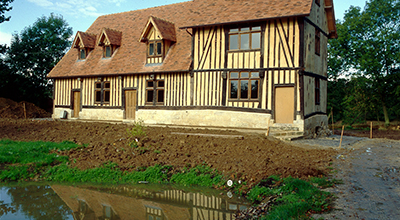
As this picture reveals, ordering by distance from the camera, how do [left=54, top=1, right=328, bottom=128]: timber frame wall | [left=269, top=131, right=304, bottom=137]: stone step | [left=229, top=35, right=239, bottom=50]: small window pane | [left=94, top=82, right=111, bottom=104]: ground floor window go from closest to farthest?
[left=269, top=131, right=304, bottom=137]: stone step < [left=54, top=1, right=328, bottom=128]: timber frame wall < [left=229, top=35, right=239, bottom=50]: small window pane < [left=94, top=82, right=111, bottom=104]: ground floor window

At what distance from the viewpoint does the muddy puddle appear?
614 cm

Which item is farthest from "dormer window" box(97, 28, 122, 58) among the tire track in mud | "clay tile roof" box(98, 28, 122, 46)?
the tire track in mud

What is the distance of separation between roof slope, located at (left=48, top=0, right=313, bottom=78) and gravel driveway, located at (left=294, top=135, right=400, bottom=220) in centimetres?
748

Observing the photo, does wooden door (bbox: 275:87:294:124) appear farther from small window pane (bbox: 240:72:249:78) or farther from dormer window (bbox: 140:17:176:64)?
dormer window (bbox: 140:17:176:64)

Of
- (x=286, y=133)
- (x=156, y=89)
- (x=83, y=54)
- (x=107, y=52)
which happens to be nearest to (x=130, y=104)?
(x=156, y=89)

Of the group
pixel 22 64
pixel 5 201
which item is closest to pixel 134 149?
pixel 5 201

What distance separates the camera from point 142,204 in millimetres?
6750

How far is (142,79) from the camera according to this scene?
64.8 feet

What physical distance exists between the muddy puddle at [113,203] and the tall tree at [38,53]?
2729cm

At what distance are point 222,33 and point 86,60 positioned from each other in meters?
11.1

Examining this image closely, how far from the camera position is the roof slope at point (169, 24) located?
1591 centimetres

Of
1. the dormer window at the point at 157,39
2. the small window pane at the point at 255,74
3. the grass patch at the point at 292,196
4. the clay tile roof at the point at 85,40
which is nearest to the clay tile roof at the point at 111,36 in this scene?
the clay tile roof at the point at 85,40

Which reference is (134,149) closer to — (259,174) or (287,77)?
(259,174)

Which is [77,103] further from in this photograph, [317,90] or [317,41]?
[317,41]
